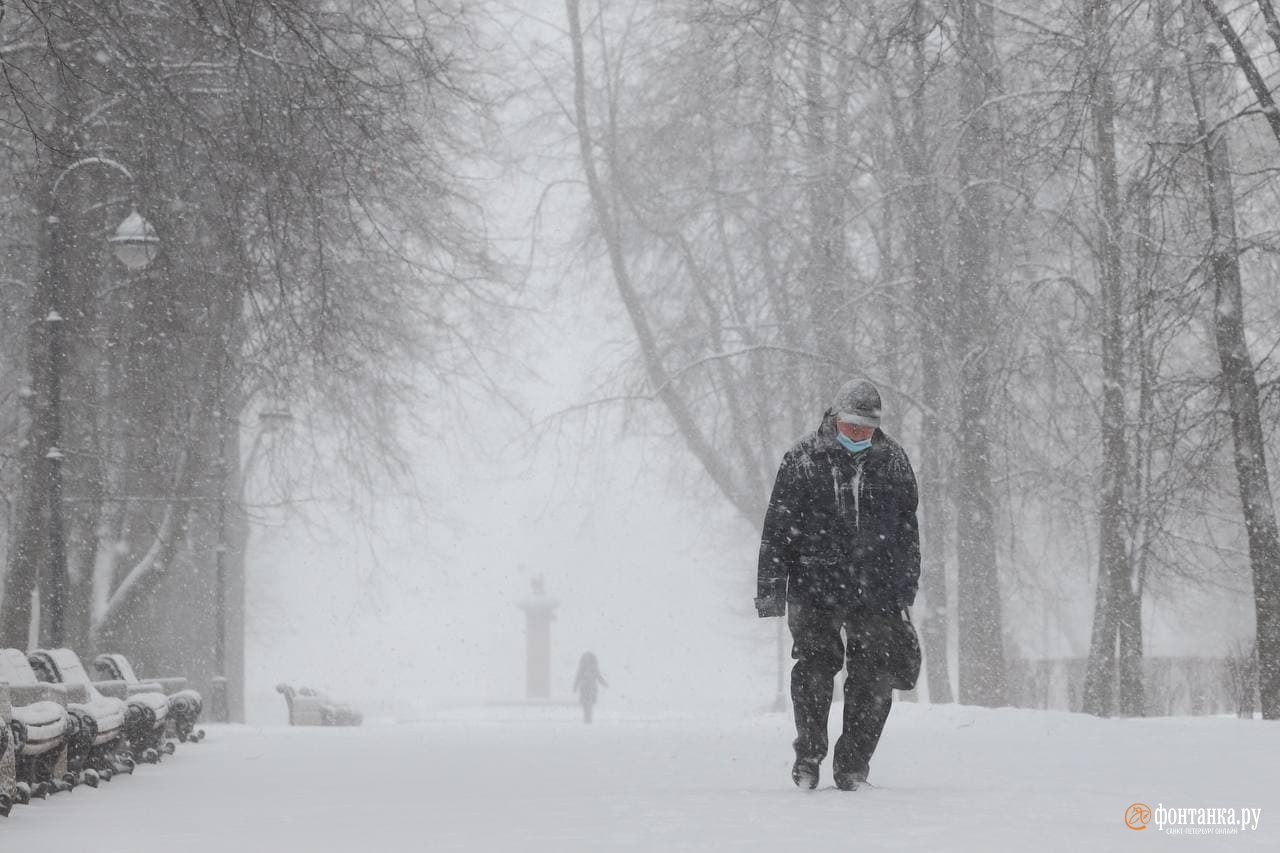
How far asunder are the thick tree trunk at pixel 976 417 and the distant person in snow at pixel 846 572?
10.0 metres

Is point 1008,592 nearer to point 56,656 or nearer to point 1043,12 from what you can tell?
point 1043,12

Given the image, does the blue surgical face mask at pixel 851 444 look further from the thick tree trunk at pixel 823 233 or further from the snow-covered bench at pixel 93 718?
the thick tree trunk at pixel 823 233

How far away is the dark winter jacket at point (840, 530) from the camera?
270 inches

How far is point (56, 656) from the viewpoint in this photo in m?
9.55

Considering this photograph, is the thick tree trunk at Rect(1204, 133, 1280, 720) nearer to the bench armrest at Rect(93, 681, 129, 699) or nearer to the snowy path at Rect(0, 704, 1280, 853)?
the snowy path at Rect(0, 704, 1280, 853)

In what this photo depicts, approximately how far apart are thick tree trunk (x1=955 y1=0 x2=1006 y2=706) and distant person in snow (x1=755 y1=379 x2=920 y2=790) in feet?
32.9

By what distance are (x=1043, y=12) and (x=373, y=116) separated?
29.2ft

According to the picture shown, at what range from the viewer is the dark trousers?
6.87m

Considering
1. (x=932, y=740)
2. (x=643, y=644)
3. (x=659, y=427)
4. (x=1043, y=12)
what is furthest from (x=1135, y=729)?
(x=643, y=644)

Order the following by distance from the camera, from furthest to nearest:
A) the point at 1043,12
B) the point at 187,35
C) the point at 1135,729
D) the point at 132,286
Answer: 1. the point at 1043,12
2. the point at 132,286
3. the point at 187,35
4. the point at 1135,729

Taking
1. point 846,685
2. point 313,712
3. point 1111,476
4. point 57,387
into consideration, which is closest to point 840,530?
point 846,685

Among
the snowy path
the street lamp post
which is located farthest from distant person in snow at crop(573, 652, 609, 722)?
the snowy path

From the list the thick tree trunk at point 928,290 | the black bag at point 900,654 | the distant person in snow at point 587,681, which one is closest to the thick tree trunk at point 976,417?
the thick tree trunk at point 928,290

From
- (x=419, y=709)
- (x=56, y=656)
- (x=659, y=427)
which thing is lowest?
(x=419, y=709)
